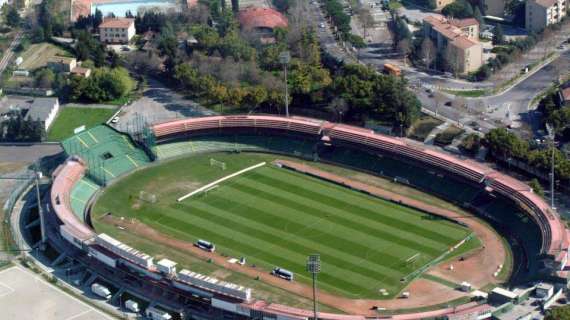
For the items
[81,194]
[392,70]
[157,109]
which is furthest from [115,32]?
[81,194]

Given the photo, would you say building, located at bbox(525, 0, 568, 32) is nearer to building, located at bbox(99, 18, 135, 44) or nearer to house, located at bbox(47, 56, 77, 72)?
building, located at bbox(99, 18, 135, 44)

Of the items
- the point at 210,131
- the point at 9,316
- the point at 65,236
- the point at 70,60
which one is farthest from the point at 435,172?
the point at 70,60

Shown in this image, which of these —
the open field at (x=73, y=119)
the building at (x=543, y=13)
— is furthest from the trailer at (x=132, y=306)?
the building at (x=543, y=13)

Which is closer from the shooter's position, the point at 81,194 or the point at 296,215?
the point at 296,215

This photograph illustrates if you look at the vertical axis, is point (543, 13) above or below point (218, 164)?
above

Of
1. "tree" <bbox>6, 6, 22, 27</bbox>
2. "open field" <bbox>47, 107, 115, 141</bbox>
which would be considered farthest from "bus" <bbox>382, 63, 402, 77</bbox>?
Answer: "tree" <bbox>6, 6, 22, 27</bbox>

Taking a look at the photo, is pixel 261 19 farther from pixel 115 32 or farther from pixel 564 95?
pixel 564 95

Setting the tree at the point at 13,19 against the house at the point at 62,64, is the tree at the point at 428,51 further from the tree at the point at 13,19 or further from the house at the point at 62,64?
the tree at the point at 13,19
